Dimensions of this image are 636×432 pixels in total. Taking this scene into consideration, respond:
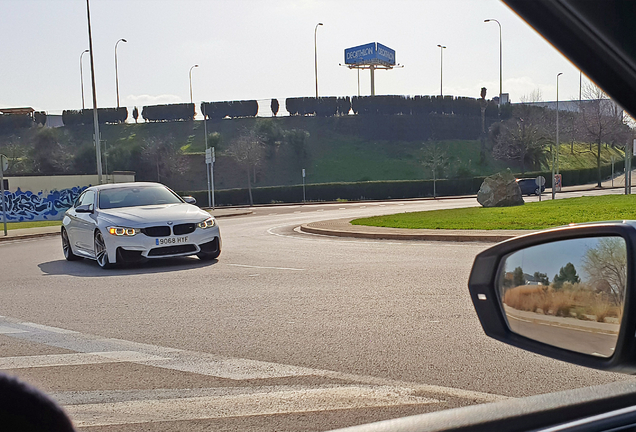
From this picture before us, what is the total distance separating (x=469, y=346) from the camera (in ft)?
18.2

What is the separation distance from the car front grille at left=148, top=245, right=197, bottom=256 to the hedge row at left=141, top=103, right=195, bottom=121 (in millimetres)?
86064

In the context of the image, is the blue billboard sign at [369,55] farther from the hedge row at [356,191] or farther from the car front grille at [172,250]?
the car front grille at [172,250]

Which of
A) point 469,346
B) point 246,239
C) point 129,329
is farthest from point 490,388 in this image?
point 246,239

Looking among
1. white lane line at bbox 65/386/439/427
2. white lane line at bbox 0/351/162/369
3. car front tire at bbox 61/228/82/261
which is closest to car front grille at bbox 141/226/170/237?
car front tire at bbox 61/228/82/261

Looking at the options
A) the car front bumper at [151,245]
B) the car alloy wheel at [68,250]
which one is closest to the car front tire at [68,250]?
the car alloy wheel at [68,250]

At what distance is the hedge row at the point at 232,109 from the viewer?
93.8 meters

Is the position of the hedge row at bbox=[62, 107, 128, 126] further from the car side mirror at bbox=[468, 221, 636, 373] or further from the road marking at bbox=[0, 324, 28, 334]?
the car side mirror at bbox=[468, 221, 636, 373]

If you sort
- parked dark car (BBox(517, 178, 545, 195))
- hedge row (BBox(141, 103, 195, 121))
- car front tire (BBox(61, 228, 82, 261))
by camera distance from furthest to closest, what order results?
1. hedge row (BBox(141, 103, 195, 121))
2. parked dark car (BBox(517, 178, 545, 195))
3. car front tire (BBox(61, 228, 82, 261))

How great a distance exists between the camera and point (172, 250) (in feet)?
38.7

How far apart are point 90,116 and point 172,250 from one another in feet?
299

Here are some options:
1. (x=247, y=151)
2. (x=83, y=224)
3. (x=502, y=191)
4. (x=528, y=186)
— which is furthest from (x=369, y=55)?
(x=83, y=224)

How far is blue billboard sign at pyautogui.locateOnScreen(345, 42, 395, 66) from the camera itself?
330ft

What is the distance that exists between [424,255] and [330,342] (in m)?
7.31

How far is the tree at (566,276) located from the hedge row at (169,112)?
96.7 m
